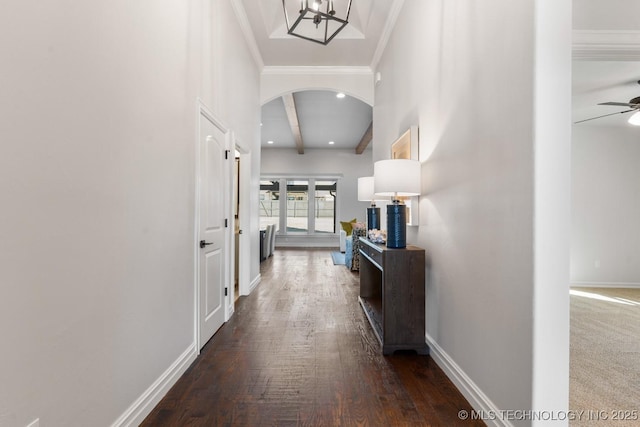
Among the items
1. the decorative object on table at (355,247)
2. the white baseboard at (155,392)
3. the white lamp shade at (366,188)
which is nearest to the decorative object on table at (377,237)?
the white lamp shade at (366,188)

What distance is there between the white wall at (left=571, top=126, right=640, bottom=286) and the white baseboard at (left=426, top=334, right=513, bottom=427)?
14.4ft

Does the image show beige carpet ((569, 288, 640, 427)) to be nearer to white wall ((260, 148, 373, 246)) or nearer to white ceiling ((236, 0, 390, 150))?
white ceiling ((236, 0, 390, 150))

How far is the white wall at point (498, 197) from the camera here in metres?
1.41

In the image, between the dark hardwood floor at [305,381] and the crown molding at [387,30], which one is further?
the crown molding at [387,30]

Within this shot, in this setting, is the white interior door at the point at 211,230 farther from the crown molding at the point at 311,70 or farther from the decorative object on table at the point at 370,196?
the crown molding at the point at 311,70

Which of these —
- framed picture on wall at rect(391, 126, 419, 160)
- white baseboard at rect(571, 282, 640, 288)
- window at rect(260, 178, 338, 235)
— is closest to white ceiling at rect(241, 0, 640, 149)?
framed picture on wall at rect(391, 126, 419, 160)

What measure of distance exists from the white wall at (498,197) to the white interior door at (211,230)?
6.19 feet

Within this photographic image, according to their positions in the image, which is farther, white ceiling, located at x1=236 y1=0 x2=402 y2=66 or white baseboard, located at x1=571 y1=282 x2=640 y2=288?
white baseboard, located at x1=571 y1=282 x2=640 y2=288

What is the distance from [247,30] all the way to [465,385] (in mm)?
4231

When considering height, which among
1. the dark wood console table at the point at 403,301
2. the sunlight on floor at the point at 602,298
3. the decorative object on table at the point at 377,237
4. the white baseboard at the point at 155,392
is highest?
the decorative object on table at the point at 377,237

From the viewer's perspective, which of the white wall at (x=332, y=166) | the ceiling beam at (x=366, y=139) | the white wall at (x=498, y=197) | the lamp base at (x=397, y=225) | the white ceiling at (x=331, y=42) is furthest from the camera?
the white wall at (x=332, y=166)

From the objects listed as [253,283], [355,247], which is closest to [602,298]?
[355,247]

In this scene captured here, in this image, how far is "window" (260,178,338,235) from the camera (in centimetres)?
1090

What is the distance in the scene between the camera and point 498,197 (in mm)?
1677
